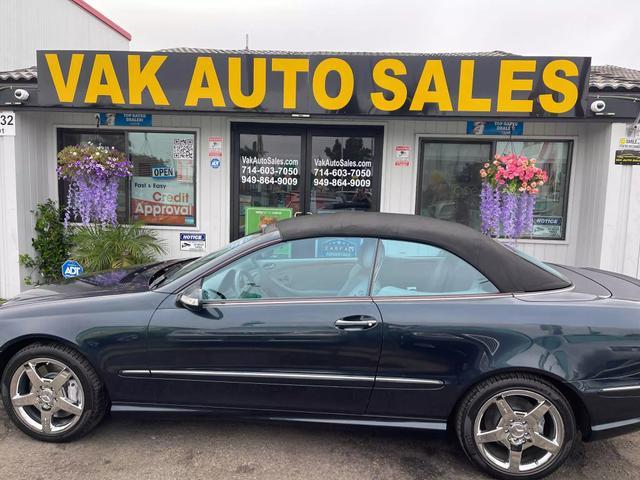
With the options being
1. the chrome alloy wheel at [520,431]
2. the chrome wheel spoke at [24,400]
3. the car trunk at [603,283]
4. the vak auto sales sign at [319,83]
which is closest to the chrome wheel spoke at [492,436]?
the chrome alloy wheel at [520,431]

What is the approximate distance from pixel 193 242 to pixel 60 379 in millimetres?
3929

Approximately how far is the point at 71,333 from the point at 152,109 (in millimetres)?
3784

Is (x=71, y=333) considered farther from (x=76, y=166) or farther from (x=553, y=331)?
(x=76, y=166)

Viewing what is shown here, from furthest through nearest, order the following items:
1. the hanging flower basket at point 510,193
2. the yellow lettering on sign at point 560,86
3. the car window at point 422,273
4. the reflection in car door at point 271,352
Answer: the hanging flower basket at point 510,193 < the yellow lettering on sign at point 560,86 < the car window at point 422,273 < the reflection in car door at point 271,352

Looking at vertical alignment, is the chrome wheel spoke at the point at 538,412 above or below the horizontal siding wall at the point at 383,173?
below

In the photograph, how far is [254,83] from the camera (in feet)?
19.0

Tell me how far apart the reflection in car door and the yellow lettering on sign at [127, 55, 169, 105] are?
3.80m

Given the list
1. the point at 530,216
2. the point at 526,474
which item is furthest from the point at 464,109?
the point at 526,474

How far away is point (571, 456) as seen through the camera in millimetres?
3078

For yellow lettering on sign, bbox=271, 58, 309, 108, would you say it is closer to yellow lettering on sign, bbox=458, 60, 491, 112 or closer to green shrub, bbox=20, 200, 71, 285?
yellow lettering on sign, bbox=458, 60, 491, 112

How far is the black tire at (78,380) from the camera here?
3.00 meters

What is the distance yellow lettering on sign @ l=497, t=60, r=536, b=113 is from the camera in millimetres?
5488

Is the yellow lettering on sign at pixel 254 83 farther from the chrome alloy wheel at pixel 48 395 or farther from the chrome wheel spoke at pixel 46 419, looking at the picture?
the chrome wheel spoke at pixel 46 419

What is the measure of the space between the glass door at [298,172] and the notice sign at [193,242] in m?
0.45
